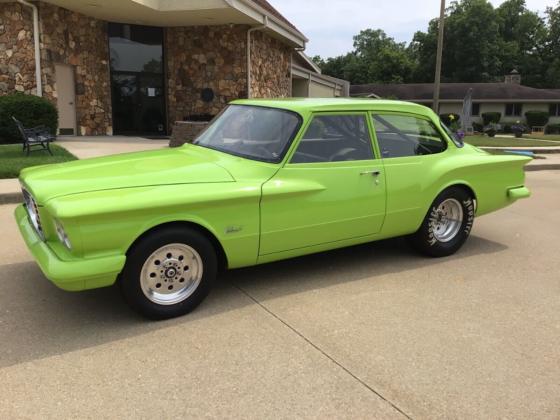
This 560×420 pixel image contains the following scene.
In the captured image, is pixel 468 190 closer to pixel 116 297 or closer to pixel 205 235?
pixel 205 235

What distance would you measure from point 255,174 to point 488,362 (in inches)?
82.7

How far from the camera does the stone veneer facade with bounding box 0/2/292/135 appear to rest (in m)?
14.7

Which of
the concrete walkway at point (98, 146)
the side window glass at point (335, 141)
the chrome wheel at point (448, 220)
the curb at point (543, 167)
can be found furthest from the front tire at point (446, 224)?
the curb at point (543, 167)

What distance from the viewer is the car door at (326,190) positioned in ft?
13.4

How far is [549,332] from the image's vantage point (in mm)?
3684

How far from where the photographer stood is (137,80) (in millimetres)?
18422

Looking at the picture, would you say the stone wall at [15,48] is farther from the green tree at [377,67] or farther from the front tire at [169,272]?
the green tree at [377,67]

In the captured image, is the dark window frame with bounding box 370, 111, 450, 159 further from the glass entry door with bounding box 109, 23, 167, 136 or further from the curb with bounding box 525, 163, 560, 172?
the glass entry door with bounding box 109, 23, 167, 136

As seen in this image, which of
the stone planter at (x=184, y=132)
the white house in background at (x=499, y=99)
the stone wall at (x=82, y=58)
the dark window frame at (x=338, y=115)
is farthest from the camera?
the white house in background at (x=499, y=99)

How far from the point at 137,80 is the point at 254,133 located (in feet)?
50.1

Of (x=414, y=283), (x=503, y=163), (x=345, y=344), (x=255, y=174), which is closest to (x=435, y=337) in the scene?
(x=345, y=344)

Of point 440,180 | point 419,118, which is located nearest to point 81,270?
point 440,180

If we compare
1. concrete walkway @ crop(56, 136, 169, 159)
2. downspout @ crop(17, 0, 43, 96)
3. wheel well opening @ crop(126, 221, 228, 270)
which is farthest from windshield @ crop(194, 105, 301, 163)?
downspout @ crop(17, 0, 43, 96)

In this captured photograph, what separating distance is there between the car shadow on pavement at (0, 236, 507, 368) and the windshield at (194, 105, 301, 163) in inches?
44.6
